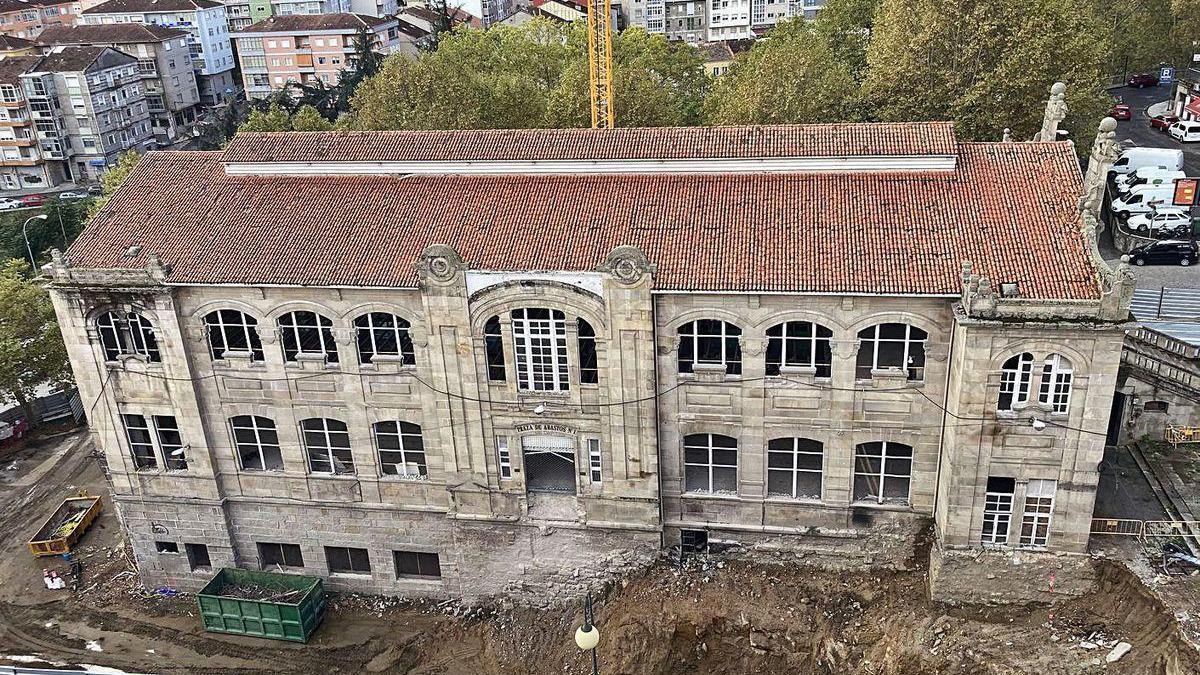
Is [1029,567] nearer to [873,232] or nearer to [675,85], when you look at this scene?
[873,232]

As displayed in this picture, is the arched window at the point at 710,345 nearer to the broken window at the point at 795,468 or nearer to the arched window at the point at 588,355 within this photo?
the arched window at the point at 588,355

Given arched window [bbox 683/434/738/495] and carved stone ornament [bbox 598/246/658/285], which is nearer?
carved stone ornament [bbox 598/246/658/285]

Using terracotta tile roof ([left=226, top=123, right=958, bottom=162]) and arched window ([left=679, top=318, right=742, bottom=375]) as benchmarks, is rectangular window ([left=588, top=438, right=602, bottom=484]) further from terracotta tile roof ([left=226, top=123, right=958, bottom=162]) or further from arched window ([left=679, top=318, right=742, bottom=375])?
terracotta tile roof ([left=226, top=123, right=958, bottom=162])

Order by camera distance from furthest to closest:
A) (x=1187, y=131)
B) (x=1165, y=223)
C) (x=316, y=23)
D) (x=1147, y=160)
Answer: (x=316, y=23) < (x=1187, y=131) < (x=1147, y=160) < (x=1165, y=223)

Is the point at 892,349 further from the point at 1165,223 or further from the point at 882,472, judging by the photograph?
the point at 1165,223

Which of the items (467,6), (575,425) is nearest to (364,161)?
(575,425)

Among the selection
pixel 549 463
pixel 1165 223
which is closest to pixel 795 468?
pixel 549 463

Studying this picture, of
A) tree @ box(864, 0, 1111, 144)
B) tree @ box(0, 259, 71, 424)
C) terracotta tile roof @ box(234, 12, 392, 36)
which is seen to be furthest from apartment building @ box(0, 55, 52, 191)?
tree @ box(864, 0, 1111, 144)
